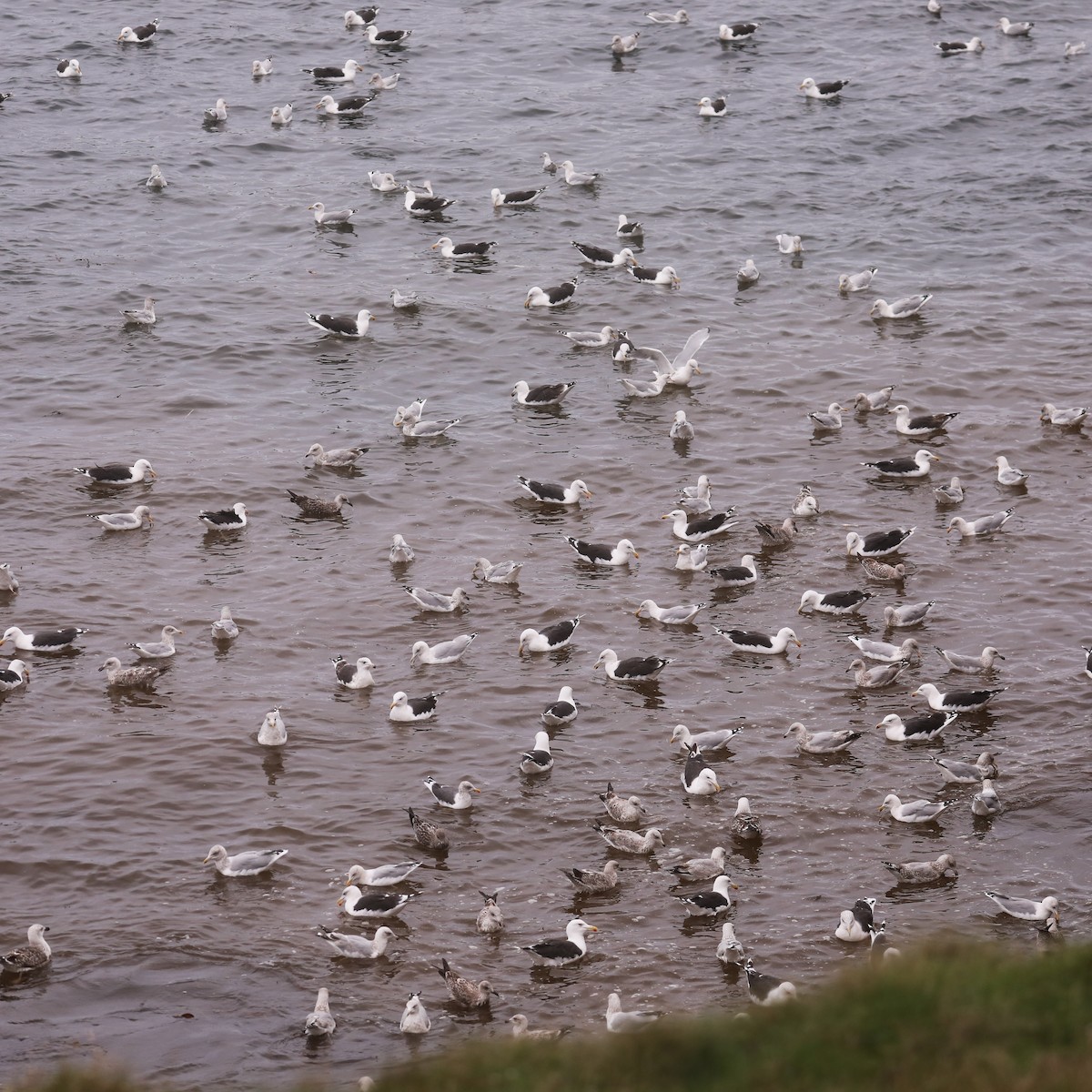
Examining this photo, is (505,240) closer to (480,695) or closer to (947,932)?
(480,695)

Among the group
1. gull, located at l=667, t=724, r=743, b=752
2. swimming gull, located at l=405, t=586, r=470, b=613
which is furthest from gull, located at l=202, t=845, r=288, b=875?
swimming gull, located at l=405, t=586, r=470, b=613

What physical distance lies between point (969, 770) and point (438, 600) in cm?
881

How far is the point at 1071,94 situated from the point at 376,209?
20982 mm

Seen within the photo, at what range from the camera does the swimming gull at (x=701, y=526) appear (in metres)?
25.2

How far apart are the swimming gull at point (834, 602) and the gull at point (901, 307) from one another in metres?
10.9

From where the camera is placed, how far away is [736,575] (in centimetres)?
2419

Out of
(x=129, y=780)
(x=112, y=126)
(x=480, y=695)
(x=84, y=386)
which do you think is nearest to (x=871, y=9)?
(x=112, y=126)

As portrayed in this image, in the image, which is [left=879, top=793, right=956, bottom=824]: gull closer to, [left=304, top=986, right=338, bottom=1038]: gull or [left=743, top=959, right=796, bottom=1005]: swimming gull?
[left=743, top=959, right=796, bottom=1005]: swimming gull

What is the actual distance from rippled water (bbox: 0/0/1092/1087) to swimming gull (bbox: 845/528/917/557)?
1.42 ft

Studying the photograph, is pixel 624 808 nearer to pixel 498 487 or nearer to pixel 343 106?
pixel 498 487

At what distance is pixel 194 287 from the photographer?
35281 millimetres

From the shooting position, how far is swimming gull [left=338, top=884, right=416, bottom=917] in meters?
16.9

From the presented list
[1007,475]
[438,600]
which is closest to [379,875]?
[438,600]

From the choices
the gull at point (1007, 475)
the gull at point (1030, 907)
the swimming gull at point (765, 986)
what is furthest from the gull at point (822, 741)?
the gull at point (1007, 475)
